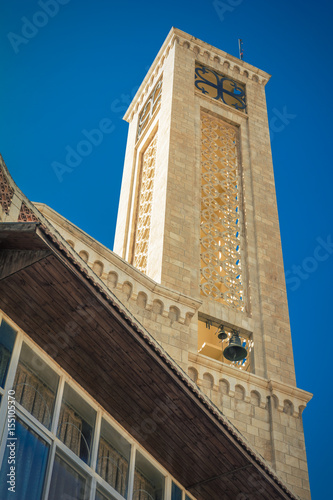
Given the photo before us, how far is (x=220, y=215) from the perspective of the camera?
2256 centimetres

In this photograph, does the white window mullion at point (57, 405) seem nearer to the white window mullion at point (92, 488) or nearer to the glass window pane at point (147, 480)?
the white window mullion at point (92, 488)

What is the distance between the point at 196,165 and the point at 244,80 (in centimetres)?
614

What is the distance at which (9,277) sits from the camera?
34.0ft

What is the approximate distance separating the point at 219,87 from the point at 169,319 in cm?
1132

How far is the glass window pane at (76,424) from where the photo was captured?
10570 mm

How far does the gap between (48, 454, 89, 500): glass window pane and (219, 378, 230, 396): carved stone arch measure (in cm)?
730

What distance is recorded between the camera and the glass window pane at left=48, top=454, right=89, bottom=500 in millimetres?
9867

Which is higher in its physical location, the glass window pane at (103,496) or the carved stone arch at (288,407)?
the carved stone arch at (288,407)

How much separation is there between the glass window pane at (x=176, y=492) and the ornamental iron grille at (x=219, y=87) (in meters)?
15.9

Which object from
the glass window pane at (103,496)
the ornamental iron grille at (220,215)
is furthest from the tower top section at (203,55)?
the glass window pane at (103,496)

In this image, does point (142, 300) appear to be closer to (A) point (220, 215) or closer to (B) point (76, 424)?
(A) point (220, 215)

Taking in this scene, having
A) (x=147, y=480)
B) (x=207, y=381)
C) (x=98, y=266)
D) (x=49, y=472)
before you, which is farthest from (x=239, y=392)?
(x=49, y=472)

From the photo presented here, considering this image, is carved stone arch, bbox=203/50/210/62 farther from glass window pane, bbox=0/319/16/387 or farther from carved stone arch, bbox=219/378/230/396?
glass window pane, bbox=0/319/16/387

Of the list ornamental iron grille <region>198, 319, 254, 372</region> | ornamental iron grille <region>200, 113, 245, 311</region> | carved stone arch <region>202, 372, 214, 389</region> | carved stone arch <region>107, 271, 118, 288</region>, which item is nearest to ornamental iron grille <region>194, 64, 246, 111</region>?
ornamental iron grille <region>200, 113, 245, 311</region>
